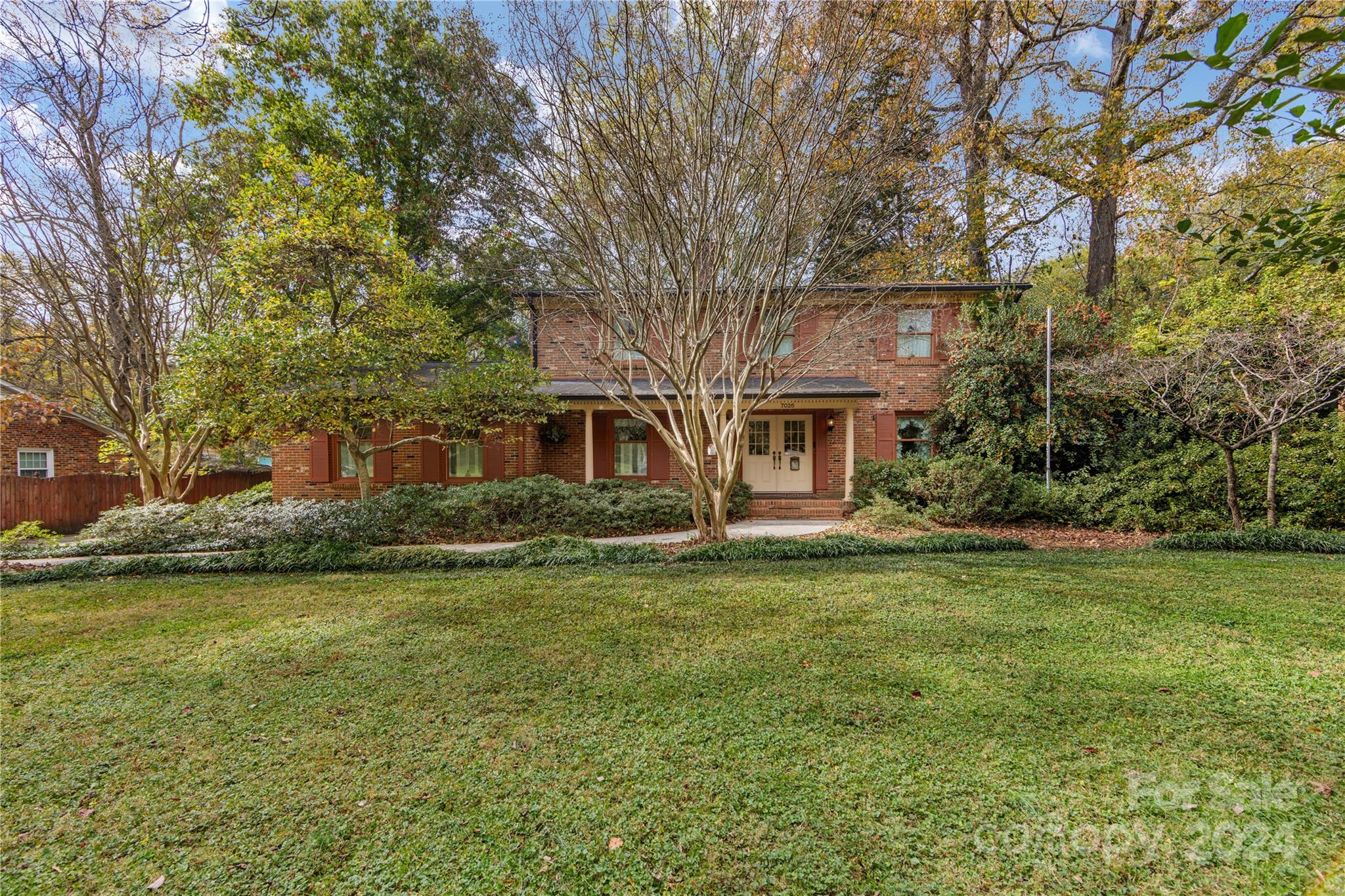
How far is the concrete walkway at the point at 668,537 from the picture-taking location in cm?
738

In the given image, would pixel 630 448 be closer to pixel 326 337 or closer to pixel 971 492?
pixel 326 337

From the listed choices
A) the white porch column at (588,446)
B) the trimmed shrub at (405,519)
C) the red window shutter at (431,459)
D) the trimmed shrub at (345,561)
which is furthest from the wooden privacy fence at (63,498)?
the white porch column at (588,446)

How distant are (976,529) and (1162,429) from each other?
4.46 meters

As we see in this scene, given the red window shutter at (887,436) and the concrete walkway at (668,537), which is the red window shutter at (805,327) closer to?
the red window shutter at (887,436)

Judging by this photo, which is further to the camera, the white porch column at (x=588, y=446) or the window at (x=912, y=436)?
the window at (x=912, y=436)

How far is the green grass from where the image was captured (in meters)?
1.89

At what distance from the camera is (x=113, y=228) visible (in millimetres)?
7898

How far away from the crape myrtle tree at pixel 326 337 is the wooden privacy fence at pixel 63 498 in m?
6.47

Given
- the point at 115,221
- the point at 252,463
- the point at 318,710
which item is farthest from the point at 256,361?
the point at 252,463

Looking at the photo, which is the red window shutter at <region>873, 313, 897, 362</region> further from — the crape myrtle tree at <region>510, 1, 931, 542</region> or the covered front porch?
the crape myrtle tree at <region>510, 1, 931, 542</region>

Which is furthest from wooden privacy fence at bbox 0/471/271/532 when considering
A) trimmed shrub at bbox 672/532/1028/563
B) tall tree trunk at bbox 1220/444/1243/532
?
tall tree trunk at bbox 1220/444/1243/532

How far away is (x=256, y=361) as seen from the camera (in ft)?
24.8

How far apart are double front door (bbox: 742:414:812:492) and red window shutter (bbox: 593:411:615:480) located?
10.9 feet

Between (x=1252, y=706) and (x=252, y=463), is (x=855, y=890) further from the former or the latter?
(x=252, y=463)
